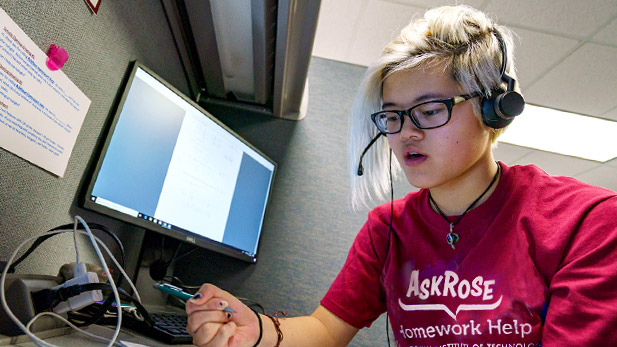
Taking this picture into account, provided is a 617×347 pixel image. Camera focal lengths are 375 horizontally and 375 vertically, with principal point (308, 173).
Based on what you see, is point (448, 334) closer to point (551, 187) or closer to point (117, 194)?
point (551, 187)

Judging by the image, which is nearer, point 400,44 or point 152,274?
point 400,44

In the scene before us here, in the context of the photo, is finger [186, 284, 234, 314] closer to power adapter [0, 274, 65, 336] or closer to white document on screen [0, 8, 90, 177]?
power adapter [0, 274, 65, 336]

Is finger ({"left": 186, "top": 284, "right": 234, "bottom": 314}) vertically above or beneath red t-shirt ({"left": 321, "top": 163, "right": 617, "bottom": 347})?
beneath

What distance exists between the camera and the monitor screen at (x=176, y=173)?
0.63 meters

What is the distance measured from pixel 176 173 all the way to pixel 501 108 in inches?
24.3

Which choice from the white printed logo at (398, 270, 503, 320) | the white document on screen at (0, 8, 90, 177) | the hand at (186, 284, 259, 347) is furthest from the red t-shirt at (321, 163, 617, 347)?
the white document on screen at (0, 8, 90, 177)

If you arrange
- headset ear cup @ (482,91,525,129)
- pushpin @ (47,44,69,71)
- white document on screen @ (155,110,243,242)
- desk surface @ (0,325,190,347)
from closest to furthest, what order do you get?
1. desk surface @ (0,325,190,347)
2. pushpin @ (47,44,69,71)
3. headset ear cup @ (482,91,525,129)
4. white document on screen @ (155,110,243,242)

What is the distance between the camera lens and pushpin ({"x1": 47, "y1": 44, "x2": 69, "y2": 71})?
47 centimetres

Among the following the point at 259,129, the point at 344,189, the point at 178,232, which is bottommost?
the point at 178,232

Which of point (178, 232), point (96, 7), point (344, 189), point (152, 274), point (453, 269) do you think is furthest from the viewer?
point (344, 189)

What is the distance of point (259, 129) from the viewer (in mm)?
1226

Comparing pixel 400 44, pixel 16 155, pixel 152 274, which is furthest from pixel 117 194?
pixel 400 44

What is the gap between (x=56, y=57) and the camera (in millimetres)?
474

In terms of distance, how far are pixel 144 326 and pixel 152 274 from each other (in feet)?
1.21
